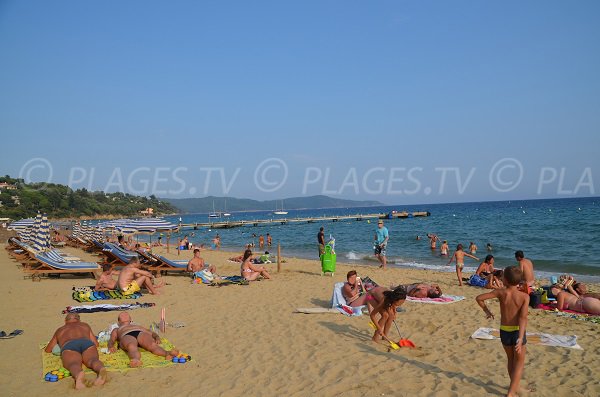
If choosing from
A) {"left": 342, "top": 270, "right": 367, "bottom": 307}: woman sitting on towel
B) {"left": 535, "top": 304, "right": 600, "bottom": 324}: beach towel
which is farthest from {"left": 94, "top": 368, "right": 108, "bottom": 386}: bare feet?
{"left": 535, "top": 304, "right": 600, "bottom": 324}: beach towel

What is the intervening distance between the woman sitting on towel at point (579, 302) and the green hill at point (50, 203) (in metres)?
60.6

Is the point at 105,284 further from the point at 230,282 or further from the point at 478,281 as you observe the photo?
the point at 478,281

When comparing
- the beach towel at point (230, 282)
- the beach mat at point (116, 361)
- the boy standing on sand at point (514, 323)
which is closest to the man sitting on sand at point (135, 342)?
the beach mat at point (116, 361)

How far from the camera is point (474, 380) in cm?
454

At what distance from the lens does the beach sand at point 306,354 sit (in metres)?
4.42

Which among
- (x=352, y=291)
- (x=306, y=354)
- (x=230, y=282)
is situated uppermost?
(x=352, y=291)

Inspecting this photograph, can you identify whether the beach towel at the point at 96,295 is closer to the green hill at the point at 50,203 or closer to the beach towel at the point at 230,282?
the beach towel at the point at 230,282

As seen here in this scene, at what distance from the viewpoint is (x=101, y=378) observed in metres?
4.50

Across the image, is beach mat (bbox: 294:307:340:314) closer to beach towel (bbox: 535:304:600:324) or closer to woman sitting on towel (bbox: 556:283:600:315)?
beach towel (bbox: 535:304:600:324)

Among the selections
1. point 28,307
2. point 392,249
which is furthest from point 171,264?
point 392,249

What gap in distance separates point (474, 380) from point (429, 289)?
4.24 meters

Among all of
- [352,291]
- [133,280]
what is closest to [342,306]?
[352,291]

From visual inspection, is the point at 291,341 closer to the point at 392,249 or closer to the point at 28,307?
the point at 28,307

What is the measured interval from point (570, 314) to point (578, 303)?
432mm
